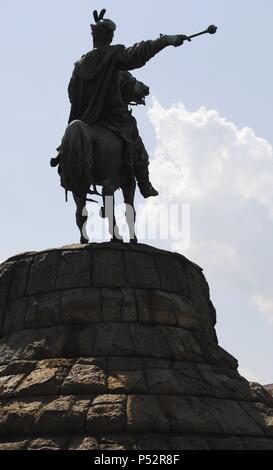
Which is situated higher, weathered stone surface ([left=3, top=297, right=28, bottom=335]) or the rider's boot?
the rider's boot

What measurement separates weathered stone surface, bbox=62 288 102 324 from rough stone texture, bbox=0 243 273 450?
1 cm

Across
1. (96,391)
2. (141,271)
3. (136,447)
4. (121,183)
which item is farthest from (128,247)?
(136,447)

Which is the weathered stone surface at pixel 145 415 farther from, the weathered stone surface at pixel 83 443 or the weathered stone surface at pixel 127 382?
the weathered stone surface at pixel 83 443

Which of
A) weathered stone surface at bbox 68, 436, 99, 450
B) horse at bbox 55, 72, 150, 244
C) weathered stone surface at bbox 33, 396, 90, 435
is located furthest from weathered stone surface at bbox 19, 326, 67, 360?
horse at bbox 55, 72, 150, 244

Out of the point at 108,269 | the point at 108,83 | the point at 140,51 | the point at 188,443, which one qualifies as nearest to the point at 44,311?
the point at 108,269

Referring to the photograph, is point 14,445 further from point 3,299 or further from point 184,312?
point 184,312

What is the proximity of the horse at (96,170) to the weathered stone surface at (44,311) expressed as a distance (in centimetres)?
133

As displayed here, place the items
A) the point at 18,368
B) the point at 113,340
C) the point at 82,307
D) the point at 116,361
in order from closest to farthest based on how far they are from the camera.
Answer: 1. the point at 116,361
2. the point at 18,368
3. the point at 113,340
4. the point at 82,307

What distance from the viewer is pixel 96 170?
11.7m

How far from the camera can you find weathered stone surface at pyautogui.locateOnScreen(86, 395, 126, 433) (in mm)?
8359

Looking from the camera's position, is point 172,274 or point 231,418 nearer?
point 231,418

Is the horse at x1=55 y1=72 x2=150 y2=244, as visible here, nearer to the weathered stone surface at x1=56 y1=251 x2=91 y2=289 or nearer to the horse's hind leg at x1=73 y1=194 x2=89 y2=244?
the horse's hind leg at x1=73 y1=194 x2=89 y2=244

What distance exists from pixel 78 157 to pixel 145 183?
69.1 inches
